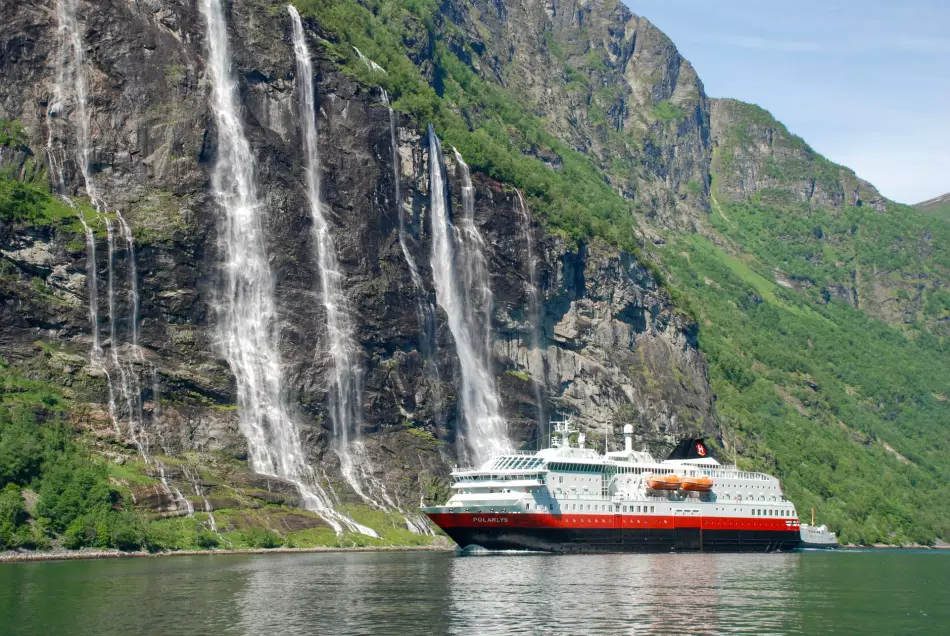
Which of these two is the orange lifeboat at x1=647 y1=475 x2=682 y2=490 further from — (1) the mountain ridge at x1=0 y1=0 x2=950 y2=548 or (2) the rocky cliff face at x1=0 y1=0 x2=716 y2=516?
(2) the rocky cliff face at x1=0 y1=0 x2=716 y2=516

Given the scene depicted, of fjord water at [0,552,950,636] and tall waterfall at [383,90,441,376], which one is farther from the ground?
tall waterfall at [383,90,441,376]

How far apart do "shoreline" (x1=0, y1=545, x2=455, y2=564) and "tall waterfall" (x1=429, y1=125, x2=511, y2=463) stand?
3093 cm

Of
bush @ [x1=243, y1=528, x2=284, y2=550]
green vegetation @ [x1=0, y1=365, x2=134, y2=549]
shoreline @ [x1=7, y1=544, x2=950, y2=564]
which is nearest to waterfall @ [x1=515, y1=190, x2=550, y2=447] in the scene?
shoreline @ [x1=7, y1=544, x2=950, y2=564]

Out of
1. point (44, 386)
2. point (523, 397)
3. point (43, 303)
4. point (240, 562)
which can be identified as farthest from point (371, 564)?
point (523, 397)

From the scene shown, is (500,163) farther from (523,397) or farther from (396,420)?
(396,420)

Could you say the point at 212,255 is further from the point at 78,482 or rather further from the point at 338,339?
the point at 78,482

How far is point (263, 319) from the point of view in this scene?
5012 inches

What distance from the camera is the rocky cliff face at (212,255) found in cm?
11588

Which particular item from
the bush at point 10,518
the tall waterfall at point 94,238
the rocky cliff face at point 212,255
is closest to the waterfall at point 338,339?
the rocky cliff face at point 212,255

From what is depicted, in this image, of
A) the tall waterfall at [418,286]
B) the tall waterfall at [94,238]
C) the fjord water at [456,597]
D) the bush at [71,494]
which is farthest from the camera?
the tall waterfall at [418,286]

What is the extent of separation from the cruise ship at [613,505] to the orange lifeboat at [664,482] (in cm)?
10

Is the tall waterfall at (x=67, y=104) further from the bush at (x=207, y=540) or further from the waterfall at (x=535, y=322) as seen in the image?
the waterfall at (x=535, y=322)

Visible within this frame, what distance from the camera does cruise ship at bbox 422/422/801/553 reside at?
101 meters

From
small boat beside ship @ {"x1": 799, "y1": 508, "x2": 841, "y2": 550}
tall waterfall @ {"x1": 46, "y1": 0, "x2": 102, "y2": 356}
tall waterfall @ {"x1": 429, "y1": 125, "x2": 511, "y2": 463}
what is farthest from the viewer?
small boat beside ship @ {"x1": 799, "y1": 508, "x2": 841, "y2": 550}
